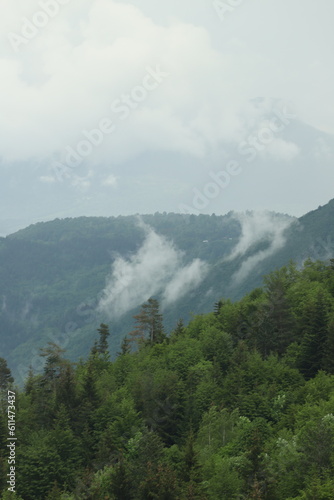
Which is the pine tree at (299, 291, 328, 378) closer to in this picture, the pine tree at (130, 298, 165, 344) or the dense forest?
the dense forest

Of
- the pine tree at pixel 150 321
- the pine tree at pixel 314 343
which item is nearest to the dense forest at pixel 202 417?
the pine tree at pixel 314 343

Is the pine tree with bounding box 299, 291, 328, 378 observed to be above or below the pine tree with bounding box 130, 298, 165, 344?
below

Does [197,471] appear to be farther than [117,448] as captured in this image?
No

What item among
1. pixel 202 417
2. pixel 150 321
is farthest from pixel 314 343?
pixel 150 321

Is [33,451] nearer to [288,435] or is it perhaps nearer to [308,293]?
[288,435]

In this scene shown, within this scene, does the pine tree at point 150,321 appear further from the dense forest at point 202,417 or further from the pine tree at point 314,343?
the pine tree at point 314,343

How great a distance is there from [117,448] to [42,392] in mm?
23706

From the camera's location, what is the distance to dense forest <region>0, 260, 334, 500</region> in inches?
1398

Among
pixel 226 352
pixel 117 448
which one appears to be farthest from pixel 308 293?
pixel 117 448

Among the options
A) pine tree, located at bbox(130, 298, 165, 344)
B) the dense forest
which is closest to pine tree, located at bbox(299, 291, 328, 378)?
the dense forest

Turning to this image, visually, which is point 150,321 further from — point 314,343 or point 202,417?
point 202,417

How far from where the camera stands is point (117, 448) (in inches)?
2023

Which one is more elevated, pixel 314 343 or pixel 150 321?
pixel 150 321

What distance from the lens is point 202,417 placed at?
2271 inches
